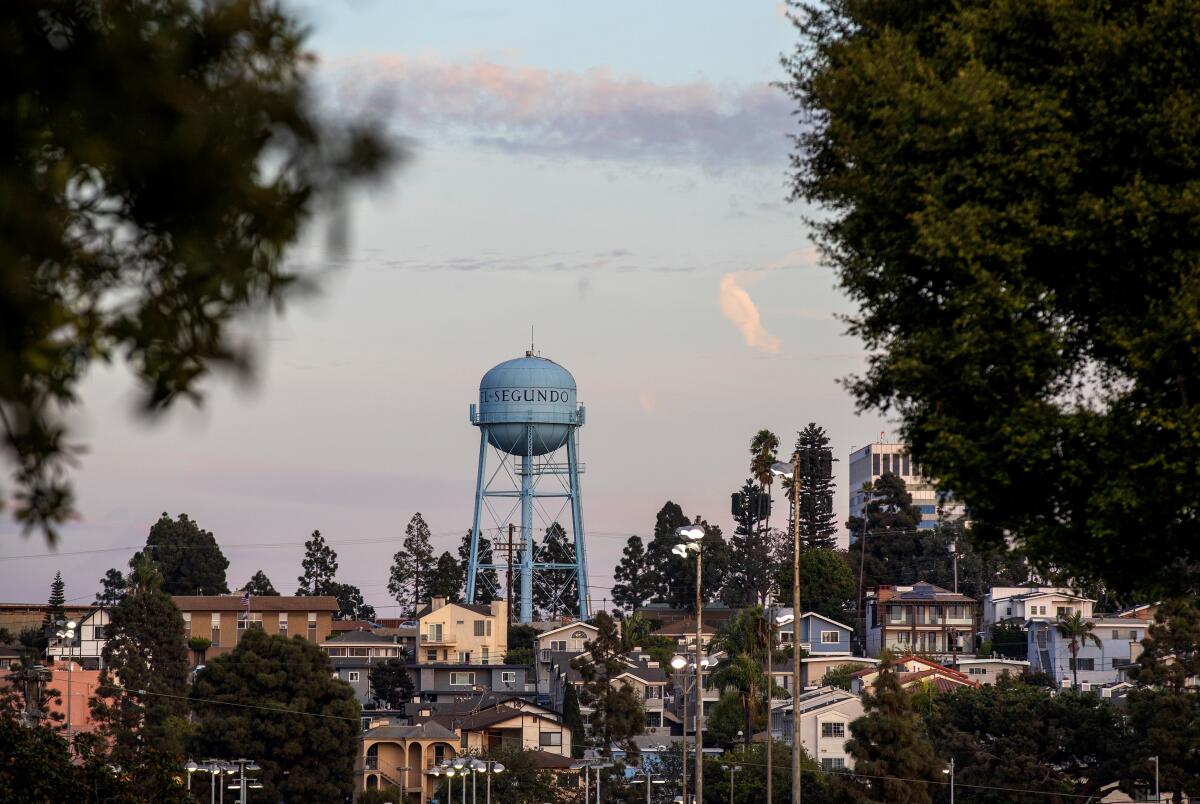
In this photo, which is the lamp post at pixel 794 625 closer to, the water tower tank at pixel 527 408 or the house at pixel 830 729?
the house at pixel 830 729

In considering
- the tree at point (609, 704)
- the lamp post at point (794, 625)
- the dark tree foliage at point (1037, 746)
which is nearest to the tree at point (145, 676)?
the tree at point (609, 704)

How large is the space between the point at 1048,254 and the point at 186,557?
165m

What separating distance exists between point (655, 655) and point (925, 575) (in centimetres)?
4518

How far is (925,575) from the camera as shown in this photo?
16525cm

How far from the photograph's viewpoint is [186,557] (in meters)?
173

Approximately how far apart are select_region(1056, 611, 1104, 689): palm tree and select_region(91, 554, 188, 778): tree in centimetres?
5595

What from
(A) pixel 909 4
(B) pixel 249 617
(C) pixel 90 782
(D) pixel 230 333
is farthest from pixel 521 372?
(D) pixel 230 333

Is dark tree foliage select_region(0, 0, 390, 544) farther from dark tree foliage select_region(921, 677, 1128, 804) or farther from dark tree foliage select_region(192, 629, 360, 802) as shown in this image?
dark tree foliage select_region(192, 629, 360, 802)

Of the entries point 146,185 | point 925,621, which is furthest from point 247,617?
point 146,185

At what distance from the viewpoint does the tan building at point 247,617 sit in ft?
474

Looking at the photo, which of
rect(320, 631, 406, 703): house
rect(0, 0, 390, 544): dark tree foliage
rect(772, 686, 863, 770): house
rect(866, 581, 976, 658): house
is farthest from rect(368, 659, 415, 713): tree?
rect(0, 0, 390, 544): dark tree foliage

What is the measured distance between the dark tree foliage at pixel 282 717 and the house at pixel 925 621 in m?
56.7

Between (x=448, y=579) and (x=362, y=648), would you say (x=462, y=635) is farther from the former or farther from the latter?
(x=448, y=579)

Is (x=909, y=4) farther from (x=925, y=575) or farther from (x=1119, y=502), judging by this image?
(x=925, y=575)
